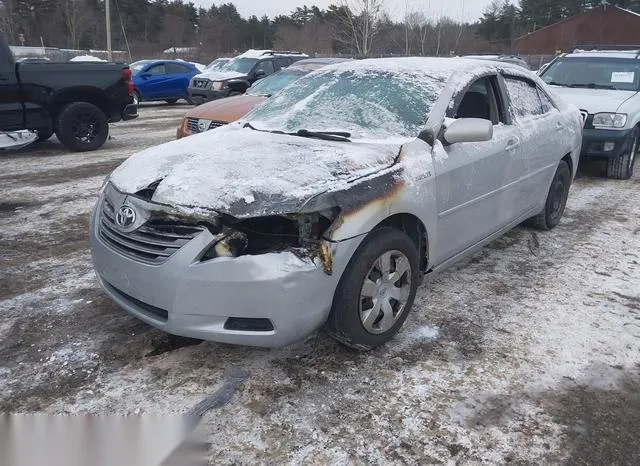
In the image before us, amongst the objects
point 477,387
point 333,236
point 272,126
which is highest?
point 272,126

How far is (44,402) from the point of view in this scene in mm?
2723

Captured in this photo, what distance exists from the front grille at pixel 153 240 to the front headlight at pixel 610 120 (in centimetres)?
656

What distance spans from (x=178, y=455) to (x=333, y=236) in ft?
4.04

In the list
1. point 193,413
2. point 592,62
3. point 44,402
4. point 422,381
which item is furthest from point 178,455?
point 592,62

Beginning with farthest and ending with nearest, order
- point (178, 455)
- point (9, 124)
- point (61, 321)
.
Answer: point (9, 124), point (61, 321), point (178, 455)

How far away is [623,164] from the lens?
7.74 m

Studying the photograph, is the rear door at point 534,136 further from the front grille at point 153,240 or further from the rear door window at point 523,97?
the front grille at point 153,240

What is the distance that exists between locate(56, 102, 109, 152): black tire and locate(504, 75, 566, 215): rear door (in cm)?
741

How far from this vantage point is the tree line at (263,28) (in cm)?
3309

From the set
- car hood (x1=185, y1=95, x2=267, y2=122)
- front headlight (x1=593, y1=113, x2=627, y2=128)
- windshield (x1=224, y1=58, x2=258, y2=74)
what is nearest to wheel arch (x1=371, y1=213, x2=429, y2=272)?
car hood (x1=185, y1=95, x2=267, y2=122)

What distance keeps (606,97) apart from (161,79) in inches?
565

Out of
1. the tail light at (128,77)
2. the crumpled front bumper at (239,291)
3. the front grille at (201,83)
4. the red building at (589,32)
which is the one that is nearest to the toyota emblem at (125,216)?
the crumpled front bumper at (239,291)

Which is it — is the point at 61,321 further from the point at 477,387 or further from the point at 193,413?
the point at 477,387

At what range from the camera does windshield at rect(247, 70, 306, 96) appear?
8.77m
